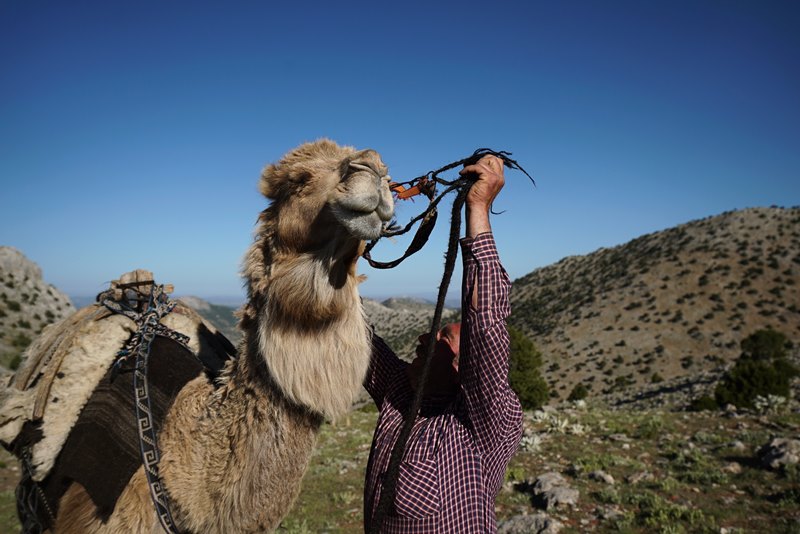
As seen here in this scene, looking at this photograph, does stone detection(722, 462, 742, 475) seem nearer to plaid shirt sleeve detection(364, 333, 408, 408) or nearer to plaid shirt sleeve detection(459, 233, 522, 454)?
plaid shirt sleeve detection(364, 333, 408, 408)

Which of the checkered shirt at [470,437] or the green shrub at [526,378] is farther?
the green shrub at [526,378]

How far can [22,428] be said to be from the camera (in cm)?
289

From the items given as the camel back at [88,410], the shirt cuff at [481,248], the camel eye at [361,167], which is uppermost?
the camel eye at [361,167]

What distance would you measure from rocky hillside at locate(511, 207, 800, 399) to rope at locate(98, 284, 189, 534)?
3437cm

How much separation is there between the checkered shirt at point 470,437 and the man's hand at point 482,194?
6cm

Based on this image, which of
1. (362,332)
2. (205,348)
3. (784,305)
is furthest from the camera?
(784,305)

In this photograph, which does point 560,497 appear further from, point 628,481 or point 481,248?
point 481,248

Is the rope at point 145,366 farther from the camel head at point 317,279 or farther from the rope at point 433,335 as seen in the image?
the rope at point 433,335

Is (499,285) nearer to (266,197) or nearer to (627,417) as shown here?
(266,197)

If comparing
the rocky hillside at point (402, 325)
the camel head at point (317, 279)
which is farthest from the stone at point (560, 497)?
the rocky hillside at point (402, 325)

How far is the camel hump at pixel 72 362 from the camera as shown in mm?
2855

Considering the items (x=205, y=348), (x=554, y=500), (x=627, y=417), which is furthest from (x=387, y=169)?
(x=627, y=417)

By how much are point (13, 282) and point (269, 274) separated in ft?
56.8

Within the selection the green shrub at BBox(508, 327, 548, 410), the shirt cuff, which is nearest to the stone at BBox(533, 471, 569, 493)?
the shirt cuff
